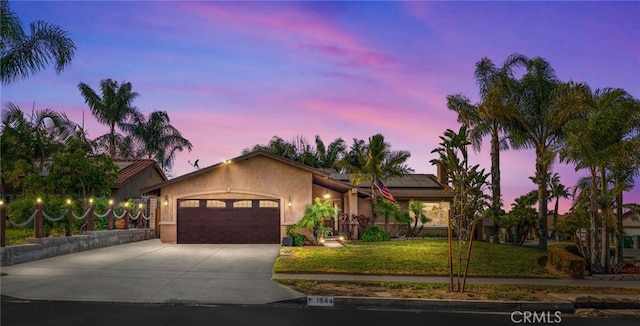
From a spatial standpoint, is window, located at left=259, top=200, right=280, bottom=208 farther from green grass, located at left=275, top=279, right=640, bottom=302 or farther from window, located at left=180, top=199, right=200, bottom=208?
green grass, located at left=275, top=279, right=640, bottom=302

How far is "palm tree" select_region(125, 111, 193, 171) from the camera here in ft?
151

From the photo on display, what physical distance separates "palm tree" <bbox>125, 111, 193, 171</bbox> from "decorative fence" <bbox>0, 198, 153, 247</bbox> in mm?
16278

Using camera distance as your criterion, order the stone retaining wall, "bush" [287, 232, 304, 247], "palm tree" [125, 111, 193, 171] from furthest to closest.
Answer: "palm tree" [125, 111, 193, 171] < "bush" [287, 232, 304, 247] < the stone retaining wall

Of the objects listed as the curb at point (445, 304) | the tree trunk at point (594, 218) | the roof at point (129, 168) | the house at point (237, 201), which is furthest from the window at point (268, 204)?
the curb at point (445, 304)

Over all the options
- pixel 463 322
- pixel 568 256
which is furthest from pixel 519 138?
pixel 463 322

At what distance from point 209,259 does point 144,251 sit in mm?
4193

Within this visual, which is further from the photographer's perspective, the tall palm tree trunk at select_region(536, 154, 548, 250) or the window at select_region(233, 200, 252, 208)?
the window at select_region(233, 200, 252, 208)

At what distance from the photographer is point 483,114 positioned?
26.3 m

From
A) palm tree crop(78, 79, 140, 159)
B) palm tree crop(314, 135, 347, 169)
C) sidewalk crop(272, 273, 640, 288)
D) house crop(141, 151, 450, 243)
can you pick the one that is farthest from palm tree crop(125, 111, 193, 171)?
sidewalk crop(272, 273, 640, 288)

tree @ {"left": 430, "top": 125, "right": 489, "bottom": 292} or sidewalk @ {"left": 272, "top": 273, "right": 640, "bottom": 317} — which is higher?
tree @ {"left": 430, "top": 125, "right": 489, "bottom": 292}

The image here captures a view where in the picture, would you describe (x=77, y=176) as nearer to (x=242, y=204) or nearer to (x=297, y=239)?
(x=242, y=204)

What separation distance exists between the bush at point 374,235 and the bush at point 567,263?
1034cm

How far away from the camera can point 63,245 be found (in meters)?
18.0

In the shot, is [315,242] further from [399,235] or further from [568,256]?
[568,256]
